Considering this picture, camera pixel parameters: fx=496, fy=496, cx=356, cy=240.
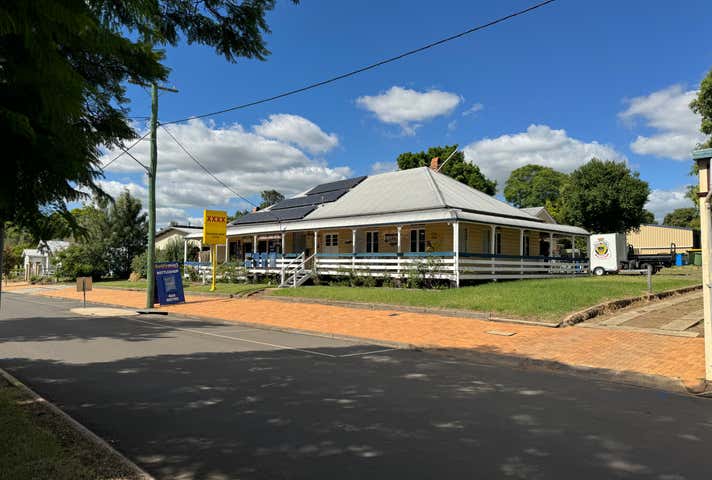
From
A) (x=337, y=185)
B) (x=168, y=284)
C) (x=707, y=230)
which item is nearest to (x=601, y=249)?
(x=337, y=185)

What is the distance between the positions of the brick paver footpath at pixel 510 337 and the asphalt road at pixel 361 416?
1.13 metres

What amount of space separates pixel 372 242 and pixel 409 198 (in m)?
3.26

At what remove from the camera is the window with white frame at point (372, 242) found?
90.8ft

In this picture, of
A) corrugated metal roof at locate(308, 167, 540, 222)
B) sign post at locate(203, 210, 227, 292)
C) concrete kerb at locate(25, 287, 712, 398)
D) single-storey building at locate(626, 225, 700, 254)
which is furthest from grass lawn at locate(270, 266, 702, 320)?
single-storey building at locate(626, 225, 700, 254)

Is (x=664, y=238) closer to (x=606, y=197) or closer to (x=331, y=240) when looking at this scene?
(x=606, y=197)

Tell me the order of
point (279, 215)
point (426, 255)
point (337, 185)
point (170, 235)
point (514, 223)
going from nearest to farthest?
1. point (426, 255)
2. point (514, 223)
3. point (279, 215)
4. point (337, 185)
5. point (170, 235)

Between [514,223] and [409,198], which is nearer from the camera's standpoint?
[514,223]

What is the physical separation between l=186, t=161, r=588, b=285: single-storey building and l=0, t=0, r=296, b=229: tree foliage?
54.4 ft

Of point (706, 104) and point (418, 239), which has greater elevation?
point (706, 104)

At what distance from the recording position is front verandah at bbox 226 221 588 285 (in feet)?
68.9

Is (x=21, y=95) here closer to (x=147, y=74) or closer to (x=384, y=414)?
(x=147, y=74)

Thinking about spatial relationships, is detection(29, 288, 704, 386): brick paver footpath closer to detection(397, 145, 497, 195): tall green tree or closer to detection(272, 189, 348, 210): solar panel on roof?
detection(272, 189, 348, 210): solar panel on roof

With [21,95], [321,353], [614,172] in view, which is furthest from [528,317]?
[614,172]

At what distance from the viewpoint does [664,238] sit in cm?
6278
